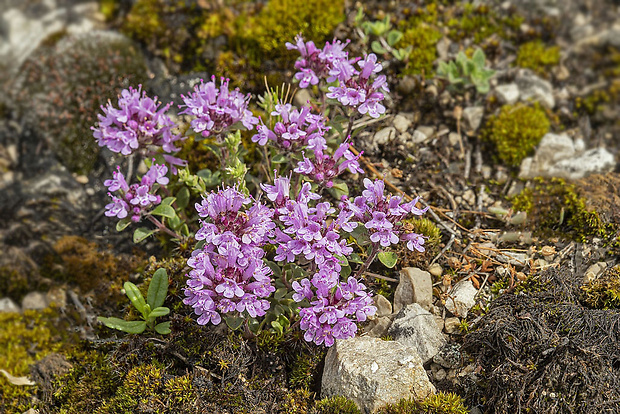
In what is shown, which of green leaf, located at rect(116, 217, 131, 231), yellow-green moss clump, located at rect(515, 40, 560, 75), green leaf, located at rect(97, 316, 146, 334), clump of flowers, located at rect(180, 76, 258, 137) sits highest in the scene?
clump of flowers, located at rect(180, 76, 258, 137)

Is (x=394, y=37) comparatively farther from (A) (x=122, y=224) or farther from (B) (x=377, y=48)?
(A) (x=122, y=224)

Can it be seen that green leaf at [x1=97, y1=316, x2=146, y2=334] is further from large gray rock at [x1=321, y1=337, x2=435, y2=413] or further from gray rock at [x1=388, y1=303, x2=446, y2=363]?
gray rock at [x1=388, y1=303, x2=446, y2=363]

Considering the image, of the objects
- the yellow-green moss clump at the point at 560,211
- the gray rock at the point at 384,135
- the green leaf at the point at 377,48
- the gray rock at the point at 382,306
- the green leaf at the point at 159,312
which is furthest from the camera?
the green leaf at the point at 377,48

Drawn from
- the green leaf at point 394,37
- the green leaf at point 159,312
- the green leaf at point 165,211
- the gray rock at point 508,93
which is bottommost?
the green leaf at point 159,312

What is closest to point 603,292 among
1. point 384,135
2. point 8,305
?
point 384,135

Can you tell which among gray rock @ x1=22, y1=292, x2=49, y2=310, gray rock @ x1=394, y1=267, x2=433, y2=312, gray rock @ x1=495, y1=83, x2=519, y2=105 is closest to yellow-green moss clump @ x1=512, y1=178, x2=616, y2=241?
gray rock @ x1=495, y1=83, x2=519, y2=105

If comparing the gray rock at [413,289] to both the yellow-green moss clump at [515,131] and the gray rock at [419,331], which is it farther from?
the yellow-green moss clump at [515,131]

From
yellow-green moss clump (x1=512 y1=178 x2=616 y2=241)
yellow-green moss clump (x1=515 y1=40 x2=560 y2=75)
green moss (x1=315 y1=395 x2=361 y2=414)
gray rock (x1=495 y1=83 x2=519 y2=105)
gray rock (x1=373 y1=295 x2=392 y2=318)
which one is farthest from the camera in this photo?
yellow-green moss clump (x1=515 y1=40 x2=560 y2=75)

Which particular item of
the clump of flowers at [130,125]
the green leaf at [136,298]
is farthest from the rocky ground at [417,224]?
the clump of flowers at [130,125]
